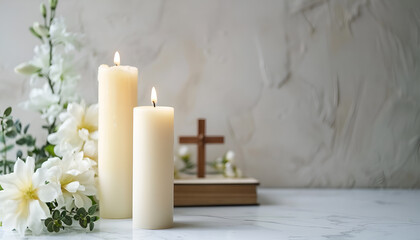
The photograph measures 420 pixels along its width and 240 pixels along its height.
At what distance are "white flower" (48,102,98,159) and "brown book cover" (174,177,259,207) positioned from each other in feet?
0.66

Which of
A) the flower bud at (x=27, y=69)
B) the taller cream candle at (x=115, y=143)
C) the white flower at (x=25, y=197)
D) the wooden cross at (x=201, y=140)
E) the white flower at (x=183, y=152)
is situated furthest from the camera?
the white flower at (x=183, y=152)

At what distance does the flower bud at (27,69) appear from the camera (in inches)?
37.1

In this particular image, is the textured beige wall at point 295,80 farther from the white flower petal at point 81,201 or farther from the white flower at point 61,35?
the white flower petal at point 81,201

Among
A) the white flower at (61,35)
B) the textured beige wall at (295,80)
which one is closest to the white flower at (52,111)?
the white flower at (61,35)

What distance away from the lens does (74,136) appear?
0.87 metres

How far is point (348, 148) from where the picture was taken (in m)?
1.21

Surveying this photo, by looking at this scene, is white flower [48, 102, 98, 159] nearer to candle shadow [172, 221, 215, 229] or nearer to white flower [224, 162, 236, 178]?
candle shadow [172, 221, 215, 229]

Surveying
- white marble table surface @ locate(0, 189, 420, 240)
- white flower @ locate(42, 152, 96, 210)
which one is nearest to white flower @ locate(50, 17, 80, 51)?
white flower @ locate(42, 152, 96, 210)

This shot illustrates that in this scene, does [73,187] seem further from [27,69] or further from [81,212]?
[27,69]

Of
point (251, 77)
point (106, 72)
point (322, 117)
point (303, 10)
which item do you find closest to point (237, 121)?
point (251, 77)

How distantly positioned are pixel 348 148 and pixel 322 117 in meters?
0.11

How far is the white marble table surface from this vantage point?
27.9 inches

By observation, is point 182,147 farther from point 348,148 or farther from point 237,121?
point 348,148

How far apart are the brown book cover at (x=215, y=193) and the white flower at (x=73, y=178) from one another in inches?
9.0
